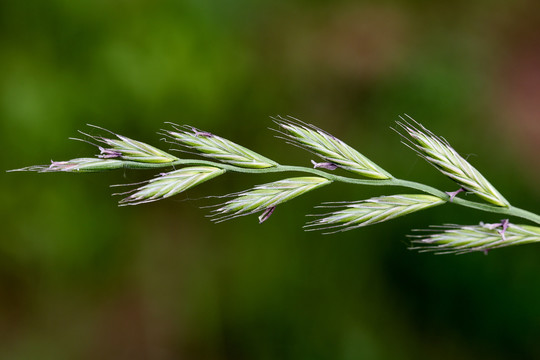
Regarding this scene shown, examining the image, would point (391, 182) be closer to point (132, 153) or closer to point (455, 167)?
point (455, 167)

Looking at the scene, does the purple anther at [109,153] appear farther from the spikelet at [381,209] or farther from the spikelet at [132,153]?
the spikelet at [381,209]

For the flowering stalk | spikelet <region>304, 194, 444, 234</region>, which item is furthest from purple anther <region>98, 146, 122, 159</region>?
spikelet <region>304, 194, 444, 234</region>

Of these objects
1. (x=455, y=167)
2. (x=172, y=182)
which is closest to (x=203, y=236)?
(x=172, y=182)
